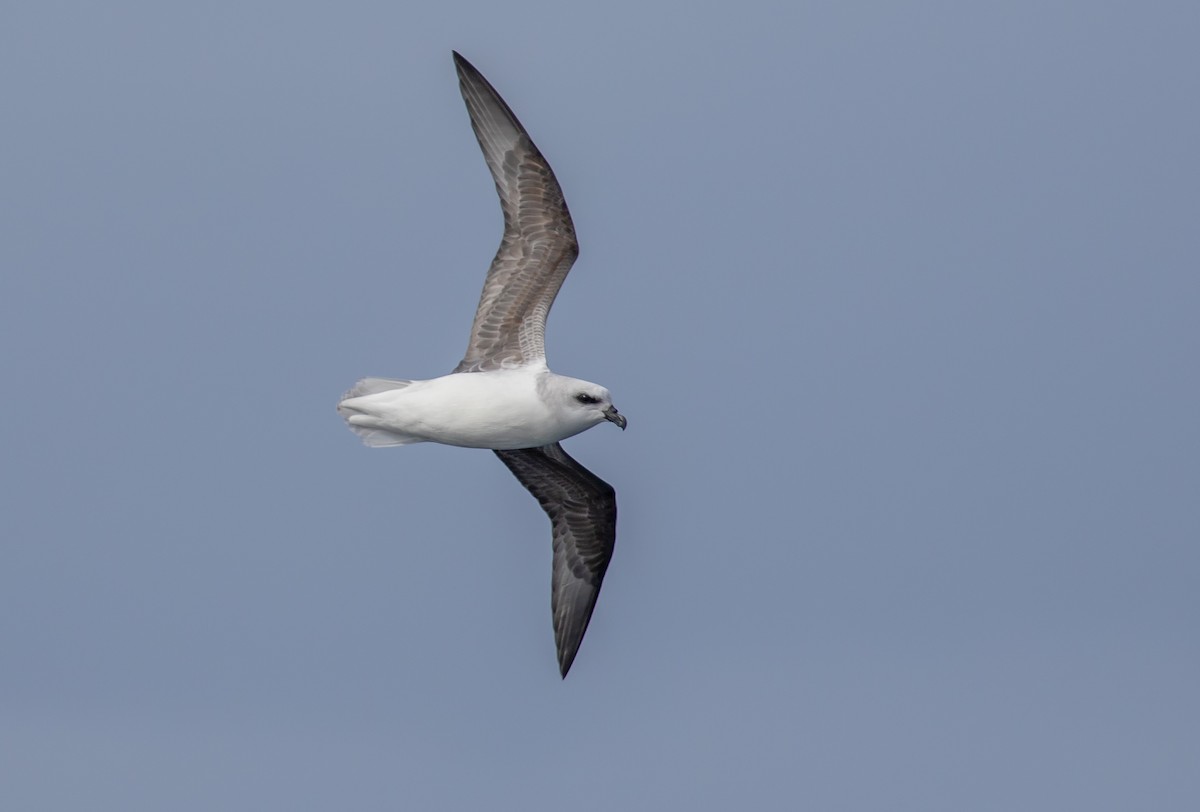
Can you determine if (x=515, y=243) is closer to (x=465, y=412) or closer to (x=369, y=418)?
(x=465, y=412)

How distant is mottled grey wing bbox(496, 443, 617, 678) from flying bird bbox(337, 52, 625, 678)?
0.04 feet

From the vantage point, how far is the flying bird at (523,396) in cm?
2191

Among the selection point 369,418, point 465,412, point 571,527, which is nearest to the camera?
point 465,412

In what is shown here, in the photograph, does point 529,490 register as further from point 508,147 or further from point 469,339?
point 508,147

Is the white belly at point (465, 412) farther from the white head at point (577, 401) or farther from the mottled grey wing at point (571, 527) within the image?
the mottled grey wing at point (571, 527)

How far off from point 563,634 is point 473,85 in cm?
735

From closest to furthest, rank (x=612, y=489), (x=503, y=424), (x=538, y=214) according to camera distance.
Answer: (x=503, y=424) → (x=538, y=214) → (x=612, y=489)

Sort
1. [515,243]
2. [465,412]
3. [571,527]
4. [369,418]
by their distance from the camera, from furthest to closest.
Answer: [571,527] → [515,243] → [369,418] → [465,412]

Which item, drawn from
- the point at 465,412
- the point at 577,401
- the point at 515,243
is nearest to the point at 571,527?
the point at 577,401

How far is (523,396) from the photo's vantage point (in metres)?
21.9

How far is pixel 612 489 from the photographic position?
25000 mm

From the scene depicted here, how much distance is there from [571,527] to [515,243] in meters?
4.18

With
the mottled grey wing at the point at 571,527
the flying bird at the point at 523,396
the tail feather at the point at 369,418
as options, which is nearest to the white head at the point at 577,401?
the flying bird at the point at 523,396

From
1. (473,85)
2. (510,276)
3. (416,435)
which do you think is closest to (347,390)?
(416,435)
